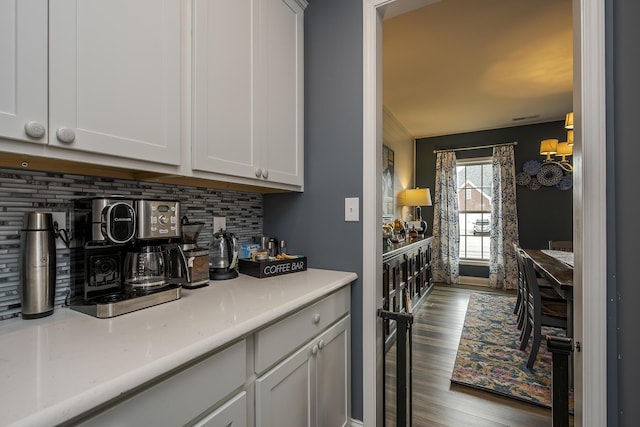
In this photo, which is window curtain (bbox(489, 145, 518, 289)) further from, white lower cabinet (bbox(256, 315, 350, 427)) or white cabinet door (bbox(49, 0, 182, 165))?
white cabinet door (bbox(49, 0, 182, 165))

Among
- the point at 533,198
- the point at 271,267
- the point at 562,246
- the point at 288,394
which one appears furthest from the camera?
the point at 533,198

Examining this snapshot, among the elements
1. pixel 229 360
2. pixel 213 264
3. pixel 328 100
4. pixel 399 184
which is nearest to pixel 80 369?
pixel 229 360

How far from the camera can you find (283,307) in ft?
3.33

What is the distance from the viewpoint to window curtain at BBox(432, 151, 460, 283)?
545 cm

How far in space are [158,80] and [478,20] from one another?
2.52 m

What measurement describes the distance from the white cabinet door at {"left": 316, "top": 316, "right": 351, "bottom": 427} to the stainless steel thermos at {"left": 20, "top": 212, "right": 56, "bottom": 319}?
95 centimetres

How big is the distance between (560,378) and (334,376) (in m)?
0.87

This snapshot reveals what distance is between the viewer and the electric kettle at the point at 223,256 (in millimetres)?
1454

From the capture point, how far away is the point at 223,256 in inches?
58.0

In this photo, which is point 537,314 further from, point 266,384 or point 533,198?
point 533,198

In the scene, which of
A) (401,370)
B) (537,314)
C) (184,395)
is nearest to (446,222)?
(537,314)

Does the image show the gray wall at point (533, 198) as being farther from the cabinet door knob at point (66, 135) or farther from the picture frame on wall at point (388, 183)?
the cabinet door knob at point (66, 135)

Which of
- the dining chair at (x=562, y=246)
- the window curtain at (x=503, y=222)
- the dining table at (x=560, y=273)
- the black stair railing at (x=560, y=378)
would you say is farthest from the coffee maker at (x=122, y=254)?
the window curtain at (x=503, y=222)

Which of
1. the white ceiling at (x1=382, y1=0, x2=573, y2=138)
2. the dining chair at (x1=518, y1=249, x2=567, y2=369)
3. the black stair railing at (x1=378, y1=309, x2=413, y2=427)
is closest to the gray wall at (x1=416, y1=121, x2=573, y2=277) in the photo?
the white ceiling at (x1=382, y1=0, x2=573, y2=138)
